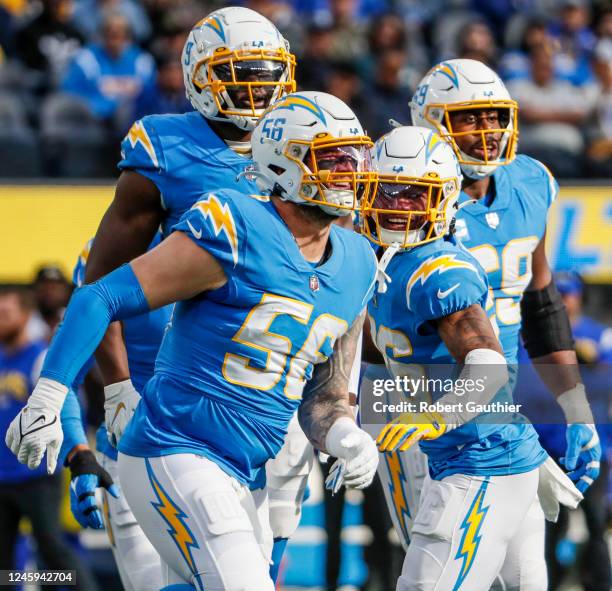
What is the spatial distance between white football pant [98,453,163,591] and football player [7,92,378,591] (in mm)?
997

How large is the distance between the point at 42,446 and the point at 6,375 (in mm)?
3245

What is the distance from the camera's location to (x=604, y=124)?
861 centimetres

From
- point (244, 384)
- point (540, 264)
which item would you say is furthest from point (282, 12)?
point (244, 384)

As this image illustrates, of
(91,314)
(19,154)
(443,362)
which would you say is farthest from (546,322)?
(19,154)

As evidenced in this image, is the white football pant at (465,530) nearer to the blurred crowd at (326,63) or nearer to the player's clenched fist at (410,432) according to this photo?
the player's clenched fist at (410,432)

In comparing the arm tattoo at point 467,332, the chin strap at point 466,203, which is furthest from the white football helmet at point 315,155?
the chin strap at point 466,203

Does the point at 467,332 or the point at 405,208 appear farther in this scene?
the point at 405,208

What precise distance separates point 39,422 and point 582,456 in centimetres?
228

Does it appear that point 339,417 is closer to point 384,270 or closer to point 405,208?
point 384,270

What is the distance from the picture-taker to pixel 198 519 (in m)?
3.42

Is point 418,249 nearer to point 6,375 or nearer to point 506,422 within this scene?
point 506,422

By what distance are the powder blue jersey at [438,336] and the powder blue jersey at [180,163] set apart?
63 cm

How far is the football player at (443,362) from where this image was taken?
3.92 meters

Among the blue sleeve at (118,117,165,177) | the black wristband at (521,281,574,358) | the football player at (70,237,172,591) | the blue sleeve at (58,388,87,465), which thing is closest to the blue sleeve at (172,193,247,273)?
the blue sleeve at (118,117,165,177)
